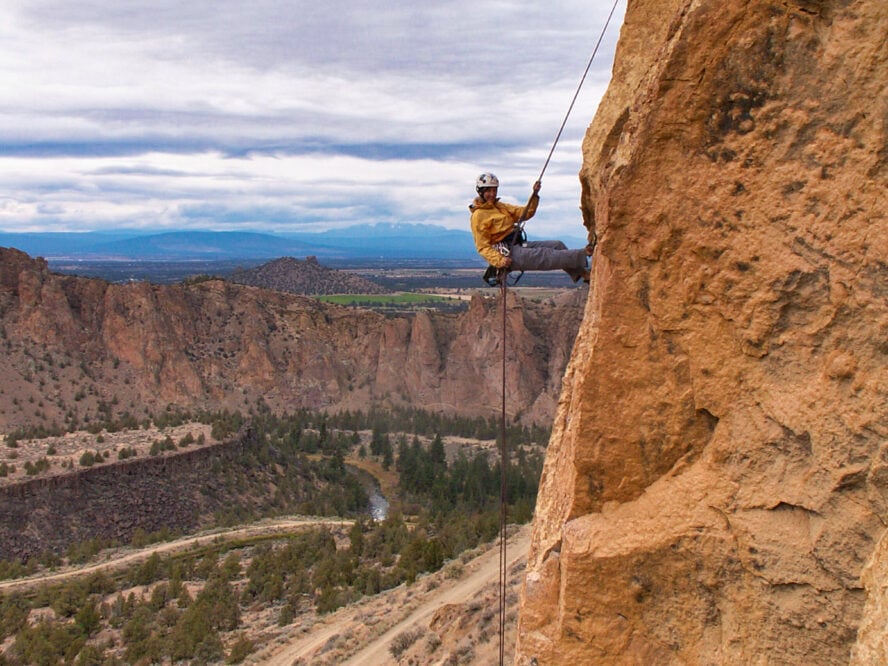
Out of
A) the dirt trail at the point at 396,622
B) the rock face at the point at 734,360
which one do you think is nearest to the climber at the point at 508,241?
the rock face at the point at 734,360

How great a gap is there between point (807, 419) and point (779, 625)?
108 cm

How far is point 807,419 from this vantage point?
4.03 meters

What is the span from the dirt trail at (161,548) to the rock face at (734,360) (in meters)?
25.6

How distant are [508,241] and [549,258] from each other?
44cm

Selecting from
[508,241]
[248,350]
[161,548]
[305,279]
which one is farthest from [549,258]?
[305,279]

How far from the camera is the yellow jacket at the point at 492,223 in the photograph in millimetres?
6621

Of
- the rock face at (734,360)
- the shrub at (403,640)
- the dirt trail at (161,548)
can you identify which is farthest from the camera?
the dirt trail at (161,548)

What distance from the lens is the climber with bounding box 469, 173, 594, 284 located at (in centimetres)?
647

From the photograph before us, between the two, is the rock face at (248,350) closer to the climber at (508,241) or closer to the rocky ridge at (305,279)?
the rocky ridge at (305,279)

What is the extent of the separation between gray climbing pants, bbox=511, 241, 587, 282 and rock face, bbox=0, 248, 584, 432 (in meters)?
55.9

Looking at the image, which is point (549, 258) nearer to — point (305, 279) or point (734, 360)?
point (734, 360)

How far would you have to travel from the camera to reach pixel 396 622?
16.5m

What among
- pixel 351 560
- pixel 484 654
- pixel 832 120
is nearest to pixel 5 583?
pixel 351 560

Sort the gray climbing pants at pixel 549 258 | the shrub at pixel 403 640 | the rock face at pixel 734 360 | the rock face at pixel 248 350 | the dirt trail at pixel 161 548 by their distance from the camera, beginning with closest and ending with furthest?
the rock face at pixel 734 360 → the gray climbing pants at pixel 549 258 → the shrub at pixel 403 640 → the dirt trail at pixel 161 548 → the rock face at pixel 248 350
